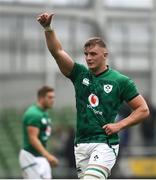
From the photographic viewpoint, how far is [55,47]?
28.5 feet

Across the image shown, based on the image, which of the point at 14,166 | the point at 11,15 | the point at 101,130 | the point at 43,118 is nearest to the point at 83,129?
the point at 101,130

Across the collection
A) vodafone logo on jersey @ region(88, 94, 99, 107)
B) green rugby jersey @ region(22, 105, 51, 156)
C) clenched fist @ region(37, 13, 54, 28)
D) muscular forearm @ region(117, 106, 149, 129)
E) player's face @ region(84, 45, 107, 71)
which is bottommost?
green rugby jersey @ region(22, 105, 51, 156)

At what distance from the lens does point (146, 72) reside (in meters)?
23.3

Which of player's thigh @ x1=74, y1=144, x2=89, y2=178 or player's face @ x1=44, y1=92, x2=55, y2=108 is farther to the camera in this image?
player's face @ x1=44, y1=92, x2=55, y2=108

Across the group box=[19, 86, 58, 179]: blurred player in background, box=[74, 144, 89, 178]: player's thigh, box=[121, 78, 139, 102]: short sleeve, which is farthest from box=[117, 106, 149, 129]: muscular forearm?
box=[19, 86, 58, 179]: blurred player in background

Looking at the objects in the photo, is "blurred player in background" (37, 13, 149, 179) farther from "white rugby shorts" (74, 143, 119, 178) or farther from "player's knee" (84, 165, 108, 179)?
"player's knee" (84, 165, 108, 179)

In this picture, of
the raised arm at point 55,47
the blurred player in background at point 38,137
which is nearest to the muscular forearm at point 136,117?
the raised arm at point 55,47

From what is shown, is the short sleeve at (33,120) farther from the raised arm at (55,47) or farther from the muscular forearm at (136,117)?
the muscular forearm at (136,117)

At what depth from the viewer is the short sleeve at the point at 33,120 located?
12039 mm

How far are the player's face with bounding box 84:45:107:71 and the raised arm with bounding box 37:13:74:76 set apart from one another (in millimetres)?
202

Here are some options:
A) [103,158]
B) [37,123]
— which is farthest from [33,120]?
[103,158]

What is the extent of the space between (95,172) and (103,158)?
0.20 metres

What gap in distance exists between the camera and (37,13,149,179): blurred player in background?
868 cm

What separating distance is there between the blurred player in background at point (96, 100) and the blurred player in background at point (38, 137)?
10.6 ft
